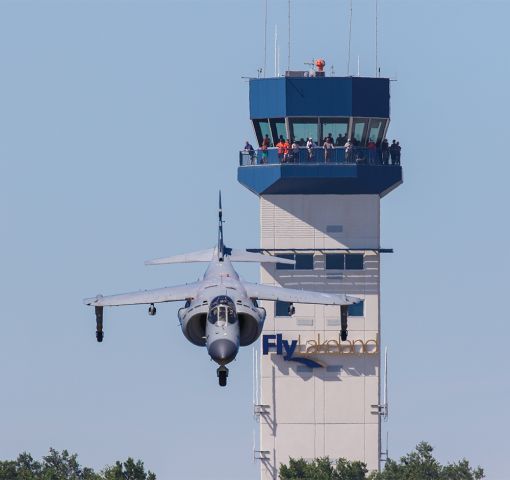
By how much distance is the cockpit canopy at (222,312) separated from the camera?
6535 inches

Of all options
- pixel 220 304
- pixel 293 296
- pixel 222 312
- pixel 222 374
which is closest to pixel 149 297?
pixel 293 296

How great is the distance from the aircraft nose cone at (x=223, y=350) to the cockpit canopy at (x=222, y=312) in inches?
79.5

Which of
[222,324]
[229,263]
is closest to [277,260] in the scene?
[229,263]

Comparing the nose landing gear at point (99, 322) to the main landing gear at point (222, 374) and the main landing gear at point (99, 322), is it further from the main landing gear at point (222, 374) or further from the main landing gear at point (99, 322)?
the main landing gear at point (222, 374)

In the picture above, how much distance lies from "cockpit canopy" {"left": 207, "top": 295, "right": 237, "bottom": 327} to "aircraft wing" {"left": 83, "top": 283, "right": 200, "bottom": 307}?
8352mm

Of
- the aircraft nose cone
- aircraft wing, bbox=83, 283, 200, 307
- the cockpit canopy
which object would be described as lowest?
the aircraft nose cone

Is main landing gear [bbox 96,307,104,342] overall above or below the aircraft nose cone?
above

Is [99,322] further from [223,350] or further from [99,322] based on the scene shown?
[223,350]

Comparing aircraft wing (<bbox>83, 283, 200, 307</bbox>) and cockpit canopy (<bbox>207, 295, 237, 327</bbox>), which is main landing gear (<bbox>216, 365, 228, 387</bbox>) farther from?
aircraft wing (<bbox>83, 283, 200, 307</bbox>)

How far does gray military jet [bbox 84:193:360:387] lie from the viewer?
165 metres

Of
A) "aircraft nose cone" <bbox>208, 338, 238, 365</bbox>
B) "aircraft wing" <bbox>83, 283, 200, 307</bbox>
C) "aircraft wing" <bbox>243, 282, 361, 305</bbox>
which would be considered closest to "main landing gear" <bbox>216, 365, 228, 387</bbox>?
"aircraft nose cone" <bbox>208, 338, 238, 365</bbox>

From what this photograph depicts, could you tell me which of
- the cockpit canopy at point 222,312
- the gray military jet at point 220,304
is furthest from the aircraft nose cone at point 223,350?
the cockpit canopy at point 222,312

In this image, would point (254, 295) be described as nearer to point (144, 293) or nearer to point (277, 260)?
point (144, 293)

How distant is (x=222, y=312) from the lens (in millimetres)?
166375
